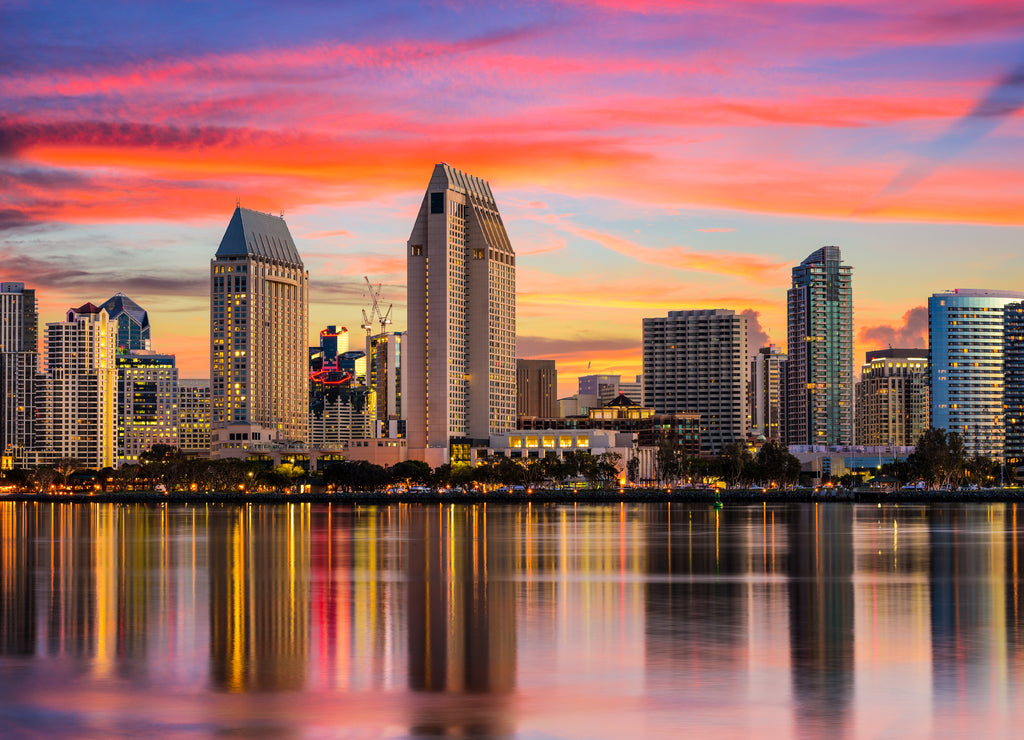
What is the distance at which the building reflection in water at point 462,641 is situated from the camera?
32656 mm

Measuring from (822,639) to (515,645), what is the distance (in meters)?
10.1

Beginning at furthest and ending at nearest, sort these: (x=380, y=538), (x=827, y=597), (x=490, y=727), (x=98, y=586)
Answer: (x=380, y=538) → (x=98, y=586) → (x=827, y=597) → (x=490, y=727)

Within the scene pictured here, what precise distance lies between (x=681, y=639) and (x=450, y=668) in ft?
31.3

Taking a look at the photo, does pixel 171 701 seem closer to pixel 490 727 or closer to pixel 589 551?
pixel 490 727

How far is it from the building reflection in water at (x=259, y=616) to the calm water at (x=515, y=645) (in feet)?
0.62

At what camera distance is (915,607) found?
57031 millimetres

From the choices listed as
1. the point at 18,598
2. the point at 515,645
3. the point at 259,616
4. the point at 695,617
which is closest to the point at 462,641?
the point at 515,645

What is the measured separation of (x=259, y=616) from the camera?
54.0 m

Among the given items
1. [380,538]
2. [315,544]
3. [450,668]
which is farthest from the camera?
[380,538]

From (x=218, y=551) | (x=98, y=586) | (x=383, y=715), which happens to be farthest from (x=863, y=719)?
(x=218, y=551)

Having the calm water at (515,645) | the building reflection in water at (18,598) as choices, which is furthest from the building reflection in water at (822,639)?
the building reflection in water at (18,598)

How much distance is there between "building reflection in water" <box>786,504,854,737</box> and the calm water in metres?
0.11

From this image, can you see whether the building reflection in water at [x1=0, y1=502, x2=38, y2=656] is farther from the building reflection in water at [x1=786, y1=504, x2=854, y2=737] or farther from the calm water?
the building reflection in water at [x1=786, y1=504, x2=854, y2=737]

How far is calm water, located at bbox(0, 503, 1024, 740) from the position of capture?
3259 centimetres
